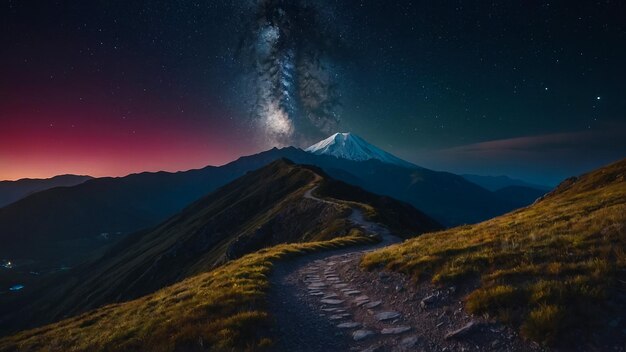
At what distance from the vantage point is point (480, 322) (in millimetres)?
9023

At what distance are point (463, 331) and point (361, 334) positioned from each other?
297 cm

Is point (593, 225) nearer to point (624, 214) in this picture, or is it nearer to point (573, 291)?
point (624, 214)

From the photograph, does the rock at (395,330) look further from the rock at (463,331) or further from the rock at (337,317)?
the rock at (337,317)

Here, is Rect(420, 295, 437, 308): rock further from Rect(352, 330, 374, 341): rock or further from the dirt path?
Rect(352, 330, 374, 341): rock

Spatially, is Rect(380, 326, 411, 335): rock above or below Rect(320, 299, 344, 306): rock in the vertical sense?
above

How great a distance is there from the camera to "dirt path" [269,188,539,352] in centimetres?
880

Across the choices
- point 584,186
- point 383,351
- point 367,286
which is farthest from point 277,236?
point 383,351

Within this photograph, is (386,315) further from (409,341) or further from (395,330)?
(409,341)

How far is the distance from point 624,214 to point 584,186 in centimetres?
5341

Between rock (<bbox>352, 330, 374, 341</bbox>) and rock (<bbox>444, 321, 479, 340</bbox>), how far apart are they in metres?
2.32

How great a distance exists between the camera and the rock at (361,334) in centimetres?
1020

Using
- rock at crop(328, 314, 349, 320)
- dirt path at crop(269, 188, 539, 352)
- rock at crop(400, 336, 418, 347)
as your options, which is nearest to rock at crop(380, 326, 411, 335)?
dirt path at crop(269, 188, 539, 352)

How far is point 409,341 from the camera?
9.39 m

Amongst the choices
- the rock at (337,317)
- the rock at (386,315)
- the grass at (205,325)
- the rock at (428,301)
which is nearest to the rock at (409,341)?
the rock at (386,315)
